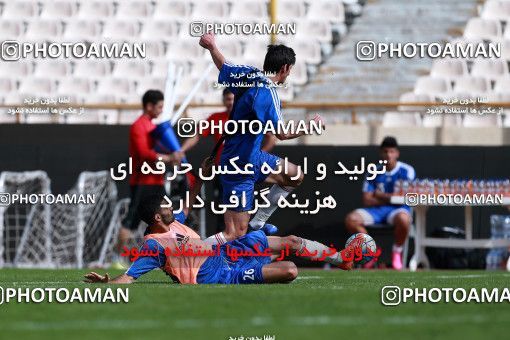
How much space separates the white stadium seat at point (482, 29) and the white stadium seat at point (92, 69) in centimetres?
519

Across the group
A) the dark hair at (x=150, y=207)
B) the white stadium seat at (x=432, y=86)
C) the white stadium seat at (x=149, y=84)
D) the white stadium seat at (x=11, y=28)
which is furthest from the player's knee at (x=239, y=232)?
the white stadium seat at (x=11, y=28)

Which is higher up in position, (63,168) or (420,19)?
(420,19)

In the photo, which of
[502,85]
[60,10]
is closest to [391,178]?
[502,85]

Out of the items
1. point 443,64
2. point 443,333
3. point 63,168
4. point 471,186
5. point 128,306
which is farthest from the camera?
point 443,64

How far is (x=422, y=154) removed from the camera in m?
15.4

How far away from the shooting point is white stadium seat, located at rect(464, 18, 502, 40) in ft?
61.7

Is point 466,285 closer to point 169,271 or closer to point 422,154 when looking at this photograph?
point 169,271

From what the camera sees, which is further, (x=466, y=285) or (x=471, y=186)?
(x=471, y=186)

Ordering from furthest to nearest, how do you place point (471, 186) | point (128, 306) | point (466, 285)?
point (471, 186) → point (466, 285) → point (128, 306)

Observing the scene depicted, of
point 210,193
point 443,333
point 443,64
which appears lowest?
point 443,333

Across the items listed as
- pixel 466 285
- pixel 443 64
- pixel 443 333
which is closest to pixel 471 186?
pixel 443 64

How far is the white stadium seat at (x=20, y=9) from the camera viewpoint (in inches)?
856

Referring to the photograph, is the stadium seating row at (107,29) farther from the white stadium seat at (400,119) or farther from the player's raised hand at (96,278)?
the player's raised hand at (96,278)

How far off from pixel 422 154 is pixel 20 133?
4662mm
